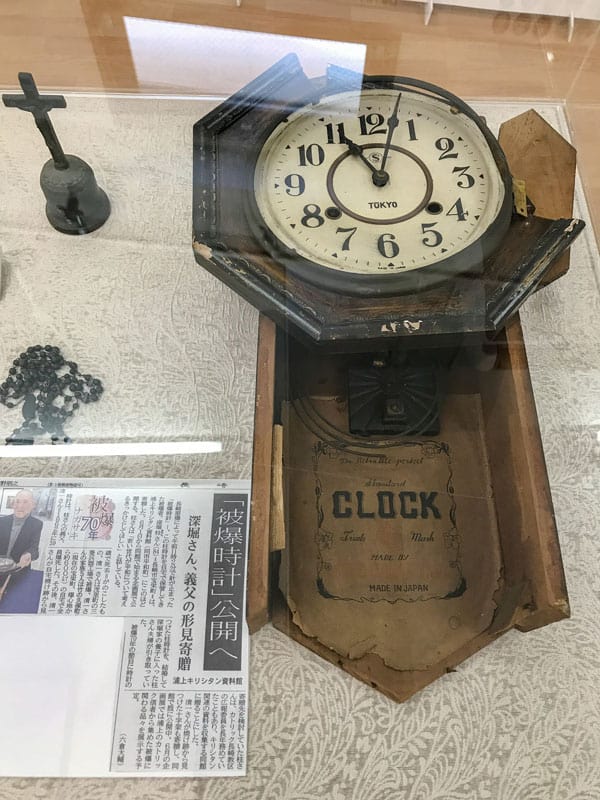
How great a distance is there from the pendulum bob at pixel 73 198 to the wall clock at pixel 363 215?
432 mm

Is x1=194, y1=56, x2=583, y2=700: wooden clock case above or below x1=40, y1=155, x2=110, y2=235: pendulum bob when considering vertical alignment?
below

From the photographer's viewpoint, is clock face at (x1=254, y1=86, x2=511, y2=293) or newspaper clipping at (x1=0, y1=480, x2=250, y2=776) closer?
clock face at (x1=254, y1=86, x2=511, y2=293)

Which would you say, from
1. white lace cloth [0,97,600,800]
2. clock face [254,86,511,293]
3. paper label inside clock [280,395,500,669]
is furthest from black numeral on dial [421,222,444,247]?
white lace cloth [0,97,600,800]

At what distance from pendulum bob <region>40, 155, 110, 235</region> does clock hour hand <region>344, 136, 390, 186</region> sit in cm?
58

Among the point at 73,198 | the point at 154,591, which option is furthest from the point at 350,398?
the point at 73,198

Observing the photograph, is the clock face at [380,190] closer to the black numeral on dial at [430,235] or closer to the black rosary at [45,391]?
the black numeral on dial at [430,235]

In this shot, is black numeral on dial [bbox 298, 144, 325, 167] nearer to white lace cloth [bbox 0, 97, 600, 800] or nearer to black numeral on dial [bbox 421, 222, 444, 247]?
black numeral on dial [bbox 421, 222, 444, 247]

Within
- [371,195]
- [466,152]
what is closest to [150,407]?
[371,195]

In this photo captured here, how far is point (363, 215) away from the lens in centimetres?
92

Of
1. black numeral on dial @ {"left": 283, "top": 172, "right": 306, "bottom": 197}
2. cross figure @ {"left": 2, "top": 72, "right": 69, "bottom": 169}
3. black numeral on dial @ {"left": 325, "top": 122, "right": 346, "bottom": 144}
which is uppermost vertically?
cross figure @ {"left": 2, "top": 72, "right": 69, "bottom": 169}

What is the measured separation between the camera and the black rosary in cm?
121

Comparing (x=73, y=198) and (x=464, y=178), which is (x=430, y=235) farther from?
(x=73, y=198)

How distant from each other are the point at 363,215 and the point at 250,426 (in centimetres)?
45

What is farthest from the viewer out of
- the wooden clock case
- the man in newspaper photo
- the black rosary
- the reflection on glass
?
the reflection on glass
